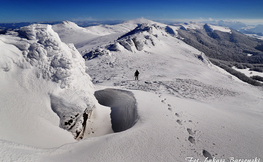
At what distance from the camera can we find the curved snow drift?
20.9 ft

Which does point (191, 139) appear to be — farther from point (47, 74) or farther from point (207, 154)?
point (47, 74)

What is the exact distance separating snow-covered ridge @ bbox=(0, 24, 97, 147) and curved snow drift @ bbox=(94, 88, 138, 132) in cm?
146

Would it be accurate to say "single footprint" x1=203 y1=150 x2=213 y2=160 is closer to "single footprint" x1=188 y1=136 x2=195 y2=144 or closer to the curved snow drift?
"single footprint" x1=188 y1=136 x2=195 y2=144

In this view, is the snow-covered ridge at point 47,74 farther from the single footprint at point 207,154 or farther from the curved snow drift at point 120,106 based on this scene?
the single footprint at point 207,154

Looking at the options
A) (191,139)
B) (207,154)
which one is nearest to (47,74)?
(191,139)

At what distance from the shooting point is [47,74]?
5.45 m

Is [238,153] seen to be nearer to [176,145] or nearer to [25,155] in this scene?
[176,145]

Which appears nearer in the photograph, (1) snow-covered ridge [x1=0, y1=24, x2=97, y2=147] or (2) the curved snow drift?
(1) snow-covered ridge [x1=0, y1=24, x2=97, y2=147]

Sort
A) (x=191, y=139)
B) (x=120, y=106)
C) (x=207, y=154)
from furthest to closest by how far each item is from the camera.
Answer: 1. (x=120, y=106)
2. (x=191, y=139)
3. (x=207, y=154)

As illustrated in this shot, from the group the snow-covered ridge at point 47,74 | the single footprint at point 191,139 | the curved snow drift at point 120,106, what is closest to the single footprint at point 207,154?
the single footprint at point 191,139

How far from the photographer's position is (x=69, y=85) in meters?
5.82

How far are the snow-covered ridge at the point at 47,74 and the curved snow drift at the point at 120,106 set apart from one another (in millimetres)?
1461

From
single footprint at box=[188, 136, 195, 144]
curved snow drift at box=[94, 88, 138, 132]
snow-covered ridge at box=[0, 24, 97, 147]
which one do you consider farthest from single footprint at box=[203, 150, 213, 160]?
snow-covered ridge at box=[0, 24, 97, 147]

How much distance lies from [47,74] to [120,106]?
3.96 metres
